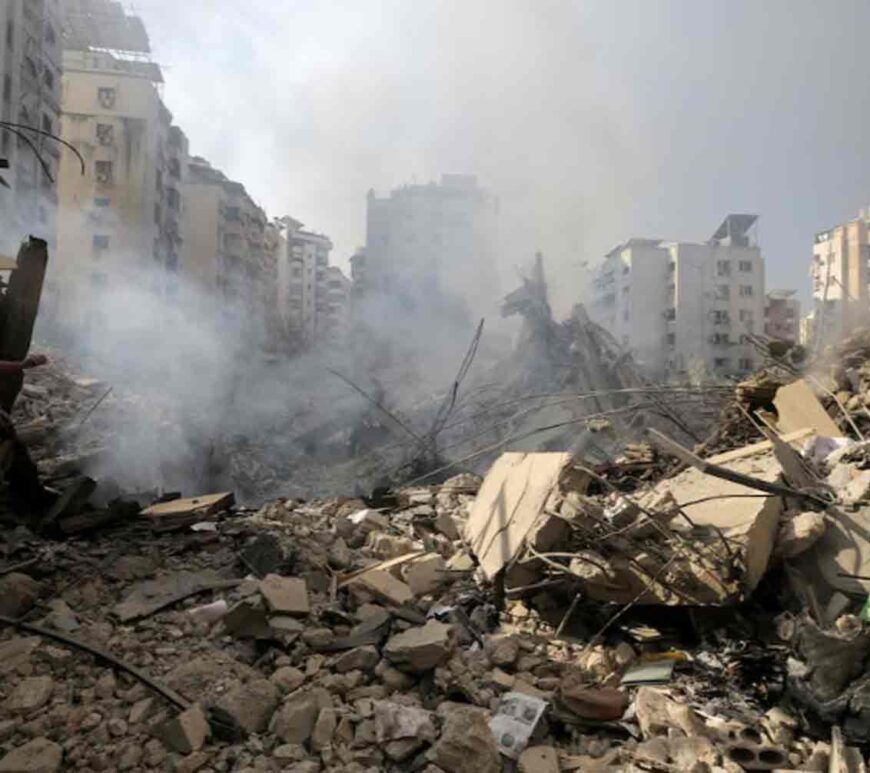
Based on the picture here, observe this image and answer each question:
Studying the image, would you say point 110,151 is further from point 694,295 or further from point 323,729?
point 323,729

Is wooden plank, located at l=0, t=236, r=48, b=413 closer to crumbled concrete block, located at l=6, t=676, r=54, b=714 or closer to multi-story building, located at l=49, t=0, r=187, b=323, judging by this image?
crumbled concrete block, located at l=6, t=676, r=54, b=714

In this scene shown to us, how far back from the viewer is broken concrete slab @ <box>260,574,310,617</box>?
367cm

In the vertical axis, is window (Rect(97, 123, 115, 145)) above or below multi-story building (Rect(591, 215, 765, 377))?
above

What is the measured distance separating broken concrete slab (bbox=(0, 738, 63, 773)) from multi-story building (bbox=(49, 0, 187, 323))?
34.5m

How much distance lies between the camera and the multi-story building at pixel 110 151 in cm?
3509

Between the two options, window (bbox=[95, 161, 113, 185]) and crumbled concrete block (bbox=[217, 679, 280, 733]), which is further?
window (bbox=[95, 161, 113, 185])

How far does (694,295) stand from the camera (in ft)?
155

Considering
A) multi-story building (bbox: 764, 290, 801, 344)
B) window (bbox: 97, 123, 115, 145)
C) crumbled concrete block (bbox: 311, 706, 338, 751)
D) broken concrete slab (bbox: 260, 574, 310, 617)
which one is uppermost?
window (bbox: 97, 123, 115, 145)

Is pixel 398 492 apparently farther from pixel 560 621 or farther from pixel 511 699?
pixel 511 699

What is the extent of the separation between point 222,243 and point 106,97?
11.8m

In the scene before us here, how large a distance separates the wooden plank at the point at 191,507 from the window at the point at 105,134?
36.1 meters

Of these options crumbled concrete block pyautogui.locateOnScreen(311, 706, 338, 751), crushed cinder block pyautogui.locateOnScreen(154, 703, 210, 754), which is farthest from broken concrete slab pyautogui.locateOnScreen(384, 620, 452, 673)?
crushed cinder block pyautogui.locateOnScreen(154, 703, 210, 754)

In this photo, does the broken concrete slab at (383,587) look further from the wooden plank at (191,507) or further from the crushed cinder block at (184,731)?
the wooden plank at (191,507)

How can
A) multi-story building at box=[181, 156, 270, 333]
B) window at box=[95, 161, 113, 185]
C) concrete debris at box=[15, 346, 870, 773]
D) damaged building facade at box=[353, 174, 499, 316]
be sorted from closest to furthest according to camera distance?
concrete debris at box=[15, 346, 870, 773]
window at box=[95, 161, 113, 185]
multi-story building at box=[181, 156, 270, 333]
damaged building facade at box=[353, 174, 499, 316]
